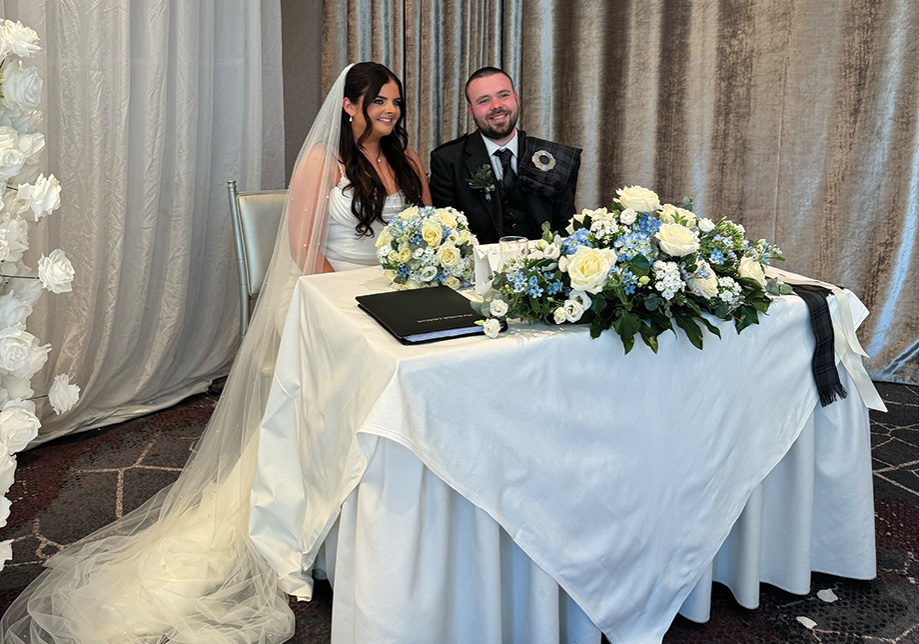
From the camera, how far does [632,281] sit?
1896 mm

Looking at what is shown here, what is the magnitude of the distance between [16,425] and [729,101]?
3684 millimetres

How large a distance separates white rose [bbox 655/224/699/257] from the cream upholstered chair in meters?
1.80

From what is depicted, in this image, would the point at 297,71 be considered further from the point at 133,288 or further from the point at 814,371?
the point at 814,371

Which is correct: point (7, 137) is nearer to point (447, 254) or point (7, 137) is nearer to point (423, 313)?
point (423, 313)

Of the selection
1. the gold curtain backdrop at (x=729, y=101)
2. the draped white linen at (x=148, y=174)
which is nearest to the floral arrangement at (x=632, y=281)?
the draped white linen at (x=148, y=174)

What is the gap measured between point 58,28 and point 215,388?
5.55ft

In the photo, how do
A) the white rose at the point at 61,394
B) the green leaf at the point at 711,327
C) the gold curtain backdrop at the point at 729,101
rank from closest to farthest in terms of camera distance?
the white rose at the point at 61,394, the green leaf at the point at 711,327, the gold curtain backdrop at the point at 729,101

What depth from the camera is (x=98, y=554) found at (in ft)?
8.05

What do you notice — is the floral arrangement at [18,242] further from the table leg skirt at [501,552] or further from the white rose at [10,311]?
the table leg skirt at [501,552]

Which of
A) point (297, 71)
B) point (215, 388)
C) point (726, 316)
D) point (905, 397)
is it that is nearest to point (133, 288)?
point (215, 388)

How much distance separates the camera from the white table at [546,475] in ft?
5.84

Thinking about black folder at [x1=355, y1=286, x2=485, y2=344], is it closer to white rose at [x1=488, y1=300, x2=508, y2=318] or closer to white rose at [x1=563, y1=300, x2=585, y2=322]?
white rose at [x1=488, y1=300, x2=508, y2=318]

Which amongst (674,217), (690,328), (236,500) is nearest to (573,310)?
(690,328)

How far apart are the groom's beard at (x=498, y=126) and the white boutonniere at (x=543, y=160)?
146mm
